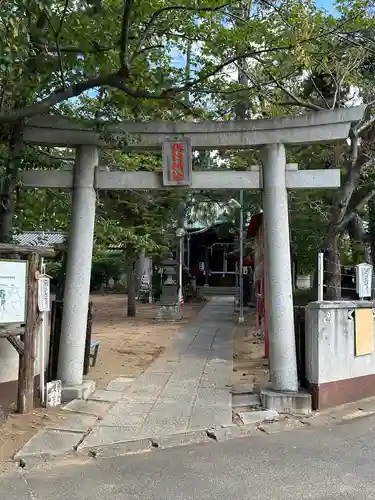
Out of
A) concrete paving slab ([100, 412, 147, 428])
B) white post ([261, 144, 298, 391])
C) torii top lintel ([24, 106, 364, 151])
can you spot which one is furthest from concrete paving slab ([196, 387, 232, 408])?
torii top lintel ([24, 106, 364, 151])

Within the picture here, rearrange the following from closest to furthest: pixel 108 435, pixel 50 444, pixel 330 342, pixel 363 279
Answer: pixel 50 444
pixel 108 435
pixel 330 342
pixel 363 279

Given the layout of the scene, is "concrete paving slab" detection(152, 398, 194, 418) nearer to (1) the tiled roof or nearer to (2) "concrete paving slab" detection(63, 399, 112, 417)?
(2) "concrete paving slab" detection(63, 399, 112, 417)

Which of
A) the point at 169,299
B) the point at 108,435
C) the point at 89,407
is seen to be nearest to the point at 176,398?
the point at 89,407

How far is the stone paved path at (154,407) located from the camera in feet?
19.2

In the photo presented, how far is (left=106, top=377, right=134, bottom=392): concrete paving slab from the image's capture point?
8375 millimetres

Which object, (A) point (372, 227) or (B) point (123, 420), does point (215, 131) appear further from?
(A) point (372, 227)

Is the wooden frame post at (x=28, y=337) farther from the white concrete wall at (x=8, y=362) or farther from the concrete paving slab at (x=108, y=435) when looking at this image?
the concrete paving slab at (x=108, y=435)

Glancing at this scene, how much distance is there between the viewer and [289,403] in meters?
7.15

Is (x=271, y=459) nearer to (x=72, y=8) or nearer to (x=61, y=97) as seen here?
(x=61, y=97)

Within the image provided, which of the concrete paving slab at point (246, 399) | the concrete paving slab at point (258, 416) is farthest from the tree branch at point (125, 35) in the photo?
the concrete paving slab at point (246, 399)

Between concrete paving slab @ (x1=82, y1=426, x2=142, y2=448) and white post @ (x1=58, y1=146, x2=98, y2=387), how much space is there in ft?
5.40

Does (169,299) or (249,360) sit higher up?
(169,299)

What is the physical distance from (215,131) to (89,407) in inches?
Result: 175

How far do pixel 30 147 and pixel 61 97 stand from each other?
143cm
